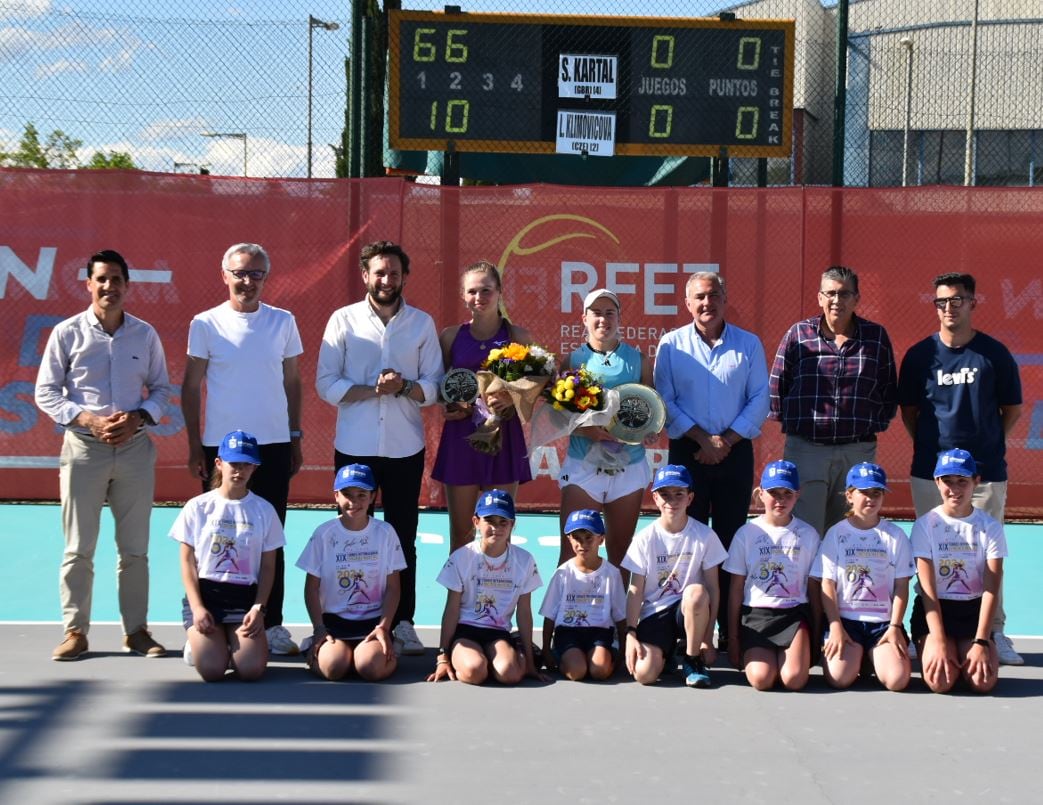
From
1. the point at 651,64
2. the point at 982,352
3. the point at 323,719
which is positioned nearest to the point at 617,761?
the point at 323,719

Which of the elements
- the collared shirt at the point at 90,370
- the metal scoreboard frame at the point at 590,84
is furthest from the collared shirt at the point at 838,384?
the metal scoreboard frame at the point at 590,84

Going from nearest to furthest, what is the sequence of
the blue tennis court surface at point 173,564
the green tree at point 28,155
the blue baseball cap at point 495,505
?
the blue baseball cap at point 495,505 < the blue tennis court surface at point 173,564 < the green tree at point 28,155

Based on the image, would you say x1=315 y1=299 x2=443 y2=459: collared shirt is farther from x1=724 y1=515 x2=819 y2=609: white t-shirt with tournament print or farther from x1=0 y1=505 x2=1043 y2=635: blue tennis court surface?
x1=724 y1=515 x2=819 y2=609: white t-shirt with tournament print

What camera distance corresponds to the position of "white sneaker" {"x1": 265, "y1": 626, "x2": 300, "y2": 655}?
579 cm

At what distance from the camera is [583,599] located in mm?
5578

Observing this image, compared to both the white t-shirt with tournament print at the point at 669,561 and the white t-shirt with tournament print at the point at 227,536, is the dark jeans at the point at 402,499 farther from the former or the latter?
the white t-shirt with tournament print at the point at 669,561

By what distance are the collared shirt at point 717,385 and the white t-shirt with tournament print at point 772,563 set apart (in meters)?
0.53

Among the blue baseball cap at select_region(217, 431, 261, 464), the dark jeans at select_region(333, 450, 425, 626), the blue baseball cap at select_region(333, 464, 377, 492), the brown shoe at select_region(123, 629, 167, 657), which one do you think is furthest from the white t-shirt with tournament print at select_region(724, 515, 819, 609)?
the brown shoe at select_region(123, 629, 167, 657)

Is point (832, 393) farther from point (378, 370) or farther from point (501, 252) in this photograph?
point (501, 252)

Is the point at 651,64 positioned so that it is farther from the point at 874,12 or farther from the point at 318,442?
the point at 874,12

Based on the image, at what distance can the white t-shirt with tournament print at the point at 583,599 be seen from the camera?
5570mm

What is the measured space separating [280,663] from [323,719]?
3.14 ft

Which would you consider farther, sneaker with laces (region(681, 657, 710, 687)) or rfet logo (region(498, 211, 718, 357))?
rfet logo (region(498, 211, 718, 357))

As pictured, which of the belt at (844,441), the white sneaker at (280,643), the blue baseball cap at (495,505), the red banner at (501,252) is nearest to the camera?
the blue baseball cap at (495,505)
